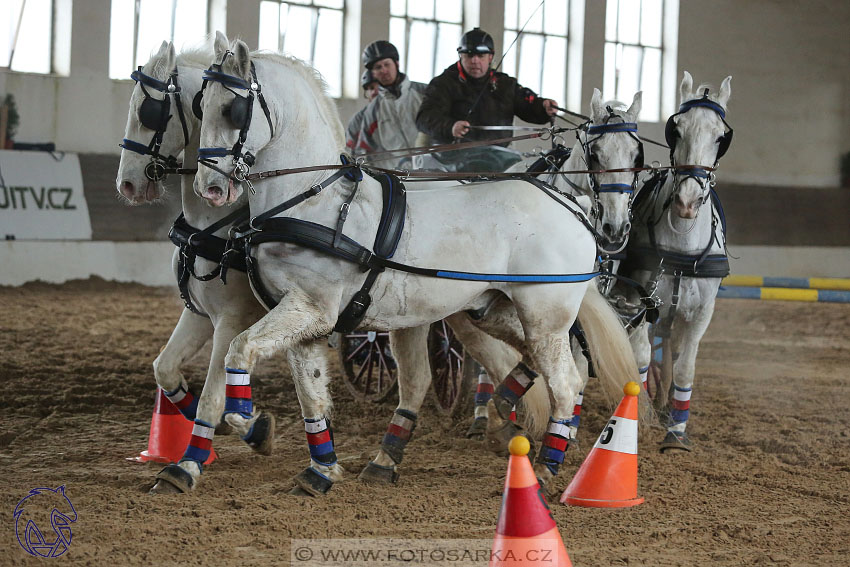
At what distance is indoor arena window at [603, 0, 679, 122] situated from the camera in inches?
620

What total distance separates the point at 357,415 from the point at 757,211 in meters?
12.5

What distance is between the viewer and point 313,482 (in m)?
4.18

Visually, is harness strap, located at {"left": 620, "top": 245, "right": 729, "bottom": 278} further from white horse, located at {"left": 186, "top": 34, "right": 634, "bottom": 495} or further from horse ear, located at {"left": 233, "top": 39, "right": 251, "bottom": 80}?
horse ear, located at {"left": 233, "top": 39, "right": 251, "bottom": 80}

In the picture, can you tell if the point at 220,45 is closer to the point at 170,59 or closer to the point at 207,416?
the point at 170,59

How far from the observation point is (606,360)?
15.4 feet

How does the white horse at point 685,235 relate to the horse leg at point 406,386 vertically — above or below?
above

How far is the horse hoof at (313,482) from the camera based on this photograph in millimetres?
4152

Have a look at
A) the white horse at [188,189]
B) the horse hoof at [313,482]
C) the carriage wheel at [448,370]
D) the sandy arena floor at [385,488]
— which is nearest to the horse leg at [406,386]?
the sandy arena floor at [385,488]

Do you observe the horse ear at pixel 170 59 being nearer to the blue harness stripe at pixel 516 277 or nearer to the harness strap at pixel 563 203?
the blue harness stripe at pixel 516 277

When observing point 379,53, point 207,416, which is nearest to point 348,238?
point 207,416

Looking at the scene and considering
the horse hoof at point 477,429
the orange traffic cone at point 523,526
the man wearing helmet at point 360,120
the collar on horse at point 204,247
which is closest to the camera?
the orange traffic cone at point 523,526

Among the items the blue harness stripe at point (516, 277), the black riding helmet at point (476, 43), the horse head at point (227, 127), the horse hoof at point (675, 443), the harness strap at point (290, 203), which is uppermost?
the black riding helmet at point (476, 43)

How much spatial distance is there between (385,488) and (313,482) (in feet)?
1.32

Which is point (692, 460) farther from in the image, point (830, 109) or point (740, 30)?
point (830, 109)
